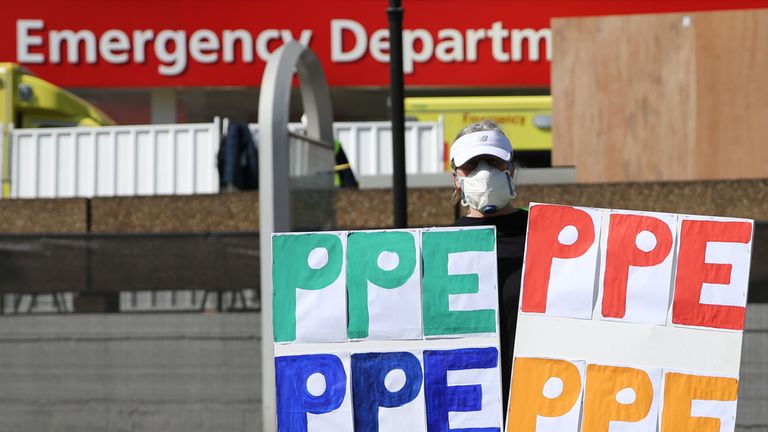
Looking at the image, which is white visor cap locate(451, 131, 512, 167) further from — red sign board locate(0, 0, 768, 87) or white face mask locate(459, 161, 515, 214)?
red sign board locate(0, 0, 768, 87)

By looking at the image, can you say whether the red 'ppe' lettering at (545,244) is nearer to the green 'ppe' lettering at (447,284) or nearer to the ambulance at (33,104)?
the green 'ppe' lettering at (447,284)

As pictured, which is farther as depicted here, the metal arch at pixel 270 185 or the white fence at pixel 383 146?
the white fence at pixel 383 146

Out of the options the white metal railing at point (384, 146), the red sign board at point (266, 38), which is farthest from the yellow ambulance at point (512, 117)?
the red sign board at point (266, 38)

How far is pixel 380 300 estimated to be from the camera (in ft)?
13.1

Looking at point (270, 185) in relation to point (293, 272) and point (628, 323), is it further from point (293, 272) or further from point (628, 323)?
point (628, 323)

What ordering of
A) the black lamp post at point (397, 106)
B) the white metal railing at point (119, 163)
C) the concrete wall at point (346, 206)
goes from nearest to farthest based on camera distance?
the black lamp post at point (397, 106) < the concrete wall at point (346, 206) < the white metal railing at point (119, 163)

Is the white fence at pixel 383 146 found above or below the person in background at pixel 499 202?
above

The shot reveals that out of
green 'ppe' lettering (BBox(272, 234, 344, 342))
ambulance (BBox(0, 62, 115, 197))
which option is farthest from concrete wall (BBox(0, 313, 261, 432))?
ambulance (BBox(0, 62, 115, 197))

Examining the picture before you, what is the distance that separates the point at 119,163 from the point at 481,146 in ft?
30.3

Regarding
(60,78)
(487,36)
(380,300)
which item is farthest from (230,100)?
(380,300)

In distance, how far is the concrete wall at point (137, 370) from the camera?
751 centimetres

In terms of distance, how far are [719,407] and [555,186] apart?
4400mm

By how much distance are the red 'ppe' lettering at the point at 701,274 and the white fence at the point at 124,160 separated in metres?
8.77

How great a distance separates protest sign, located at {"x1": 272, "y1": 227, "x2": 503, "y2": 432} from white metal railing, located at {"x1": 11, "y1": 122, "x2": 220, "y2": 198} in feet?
28.4
